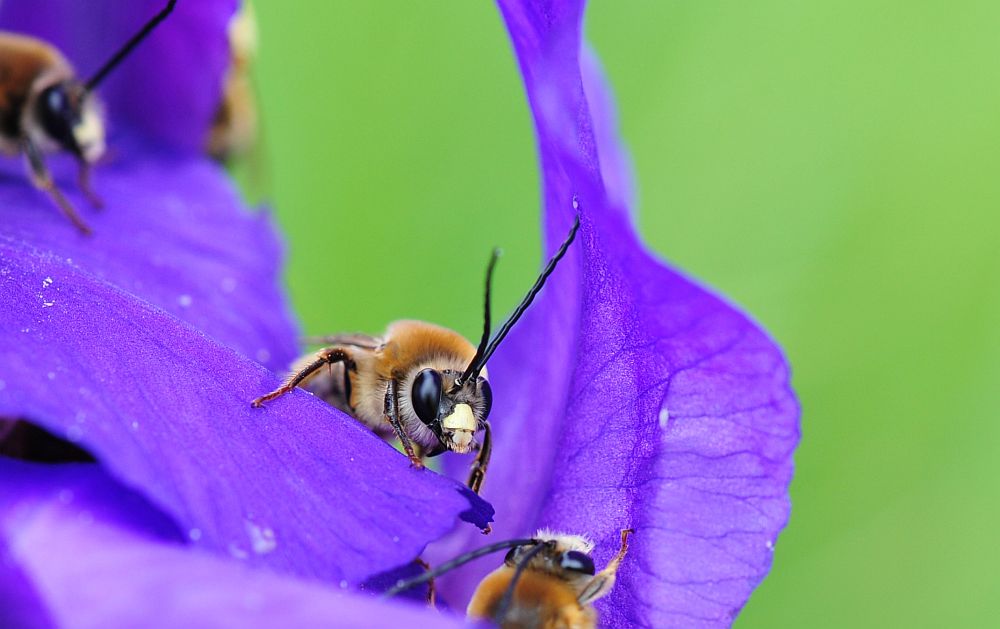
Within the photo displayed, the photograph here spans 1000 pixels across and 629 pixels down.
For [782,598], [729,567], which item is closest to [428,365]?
[729,567]

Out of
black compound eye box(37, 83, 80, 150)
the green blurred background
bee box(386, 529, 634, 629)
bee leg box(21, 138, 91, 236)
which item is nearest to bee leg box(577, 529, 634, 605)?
bee box(386, 529, 634, 629)

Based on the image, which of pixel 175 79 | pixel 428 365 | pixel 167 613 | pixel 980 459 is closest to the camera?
pixel 167 613

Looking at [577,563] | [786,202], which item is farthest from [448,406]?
[786,202]

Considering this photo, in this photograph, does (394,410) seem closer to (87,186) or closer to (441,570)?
(441,570)

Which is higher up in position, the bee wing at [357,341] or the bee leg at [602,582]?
the bee wing at [357,341]

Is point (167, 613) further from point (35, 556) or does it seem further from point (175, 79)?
point (175, 79)

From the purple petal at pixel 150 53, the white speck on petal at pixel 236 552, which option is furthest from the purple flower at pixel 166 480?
the purple petal at pixel 150 53

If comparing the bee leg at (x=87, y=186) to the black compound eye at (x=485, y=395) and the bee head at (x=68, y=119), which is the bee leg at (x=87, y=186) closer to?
the bee head at (x=68, y=119)
